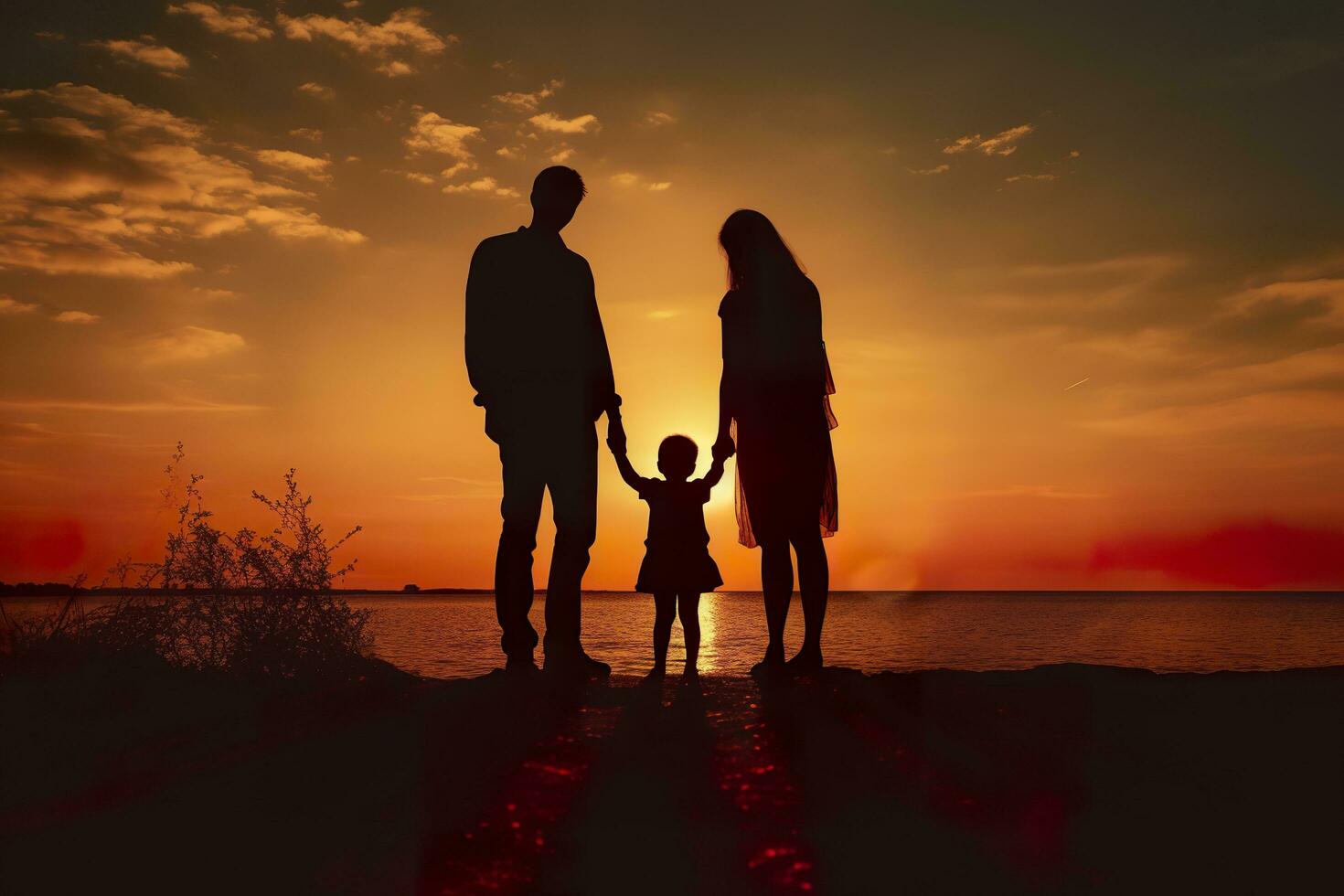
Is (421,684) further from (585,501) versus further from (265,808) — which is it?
(265,808)

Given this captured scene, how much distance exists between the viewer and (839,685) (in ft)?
17.5

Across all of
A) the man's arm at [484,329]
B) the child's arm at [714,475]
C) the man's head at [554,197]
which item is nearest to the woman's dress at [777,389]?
the child's arm at [714,475]

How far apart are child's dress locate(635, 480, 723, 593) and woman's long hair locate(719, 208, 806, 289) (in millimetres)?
1613

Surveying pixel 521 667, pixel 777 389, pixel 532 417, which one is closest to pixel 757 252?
pixel 777 389

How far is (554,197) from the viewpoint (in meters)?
5.96

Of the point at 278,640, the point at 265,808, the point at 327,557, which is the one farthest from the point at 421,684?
the point at 265,808

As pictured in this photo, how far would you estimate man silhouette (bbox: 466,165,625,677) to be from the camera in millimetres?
5676

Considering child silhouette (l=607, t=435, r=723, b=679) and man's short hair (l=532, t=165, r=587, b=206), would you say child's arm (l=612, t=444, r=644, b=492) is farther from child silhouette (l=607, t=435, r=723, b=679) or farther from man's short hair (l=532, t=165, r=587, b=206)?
man's short hair (l=532, t=165, r=587, b=206)

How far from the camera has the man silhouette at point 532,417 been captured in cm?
568

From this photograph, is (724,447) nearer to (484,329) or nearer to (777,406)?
(777,406)

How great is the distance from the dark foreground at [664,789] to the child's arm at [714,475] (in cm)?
185

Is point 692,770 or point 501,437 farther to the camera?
point 501,437

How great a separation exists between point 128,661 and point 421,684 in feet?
6.45

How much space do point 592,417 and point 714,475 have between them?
1144mm
